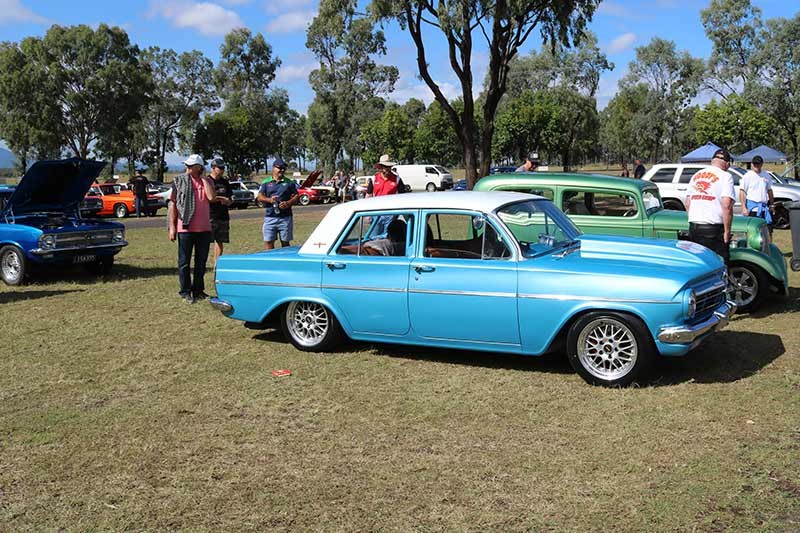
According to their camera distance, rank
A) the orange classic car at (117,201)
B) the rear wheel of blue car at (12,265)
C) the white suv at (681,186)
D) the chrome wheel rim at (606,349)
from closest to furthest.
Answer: the chrome wheel rim at (606,349), the rear wheel of blue car at (12,265), the white suv at (681,186), the orange classic car at (117,201)

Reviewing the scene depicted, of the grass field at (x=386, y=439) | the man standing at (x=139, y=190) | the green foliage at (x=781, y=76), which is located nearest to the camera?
the grass field at (x=386, y=439)

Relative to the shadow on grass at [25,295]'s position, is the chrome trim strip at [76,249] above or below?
above

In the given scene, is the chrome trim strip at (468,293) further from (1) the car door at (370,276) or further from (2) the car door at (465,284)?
(1) the car door at (370,276)

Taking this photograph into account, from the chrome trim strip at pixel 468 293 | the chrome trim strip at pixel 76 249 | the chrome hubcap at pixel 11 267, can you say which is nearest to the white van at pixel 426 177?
the chrome trim strip at pixel 76 249

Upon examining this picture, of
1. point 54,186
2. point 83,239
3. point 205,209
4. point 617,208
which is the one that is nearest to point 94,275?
point 83,239

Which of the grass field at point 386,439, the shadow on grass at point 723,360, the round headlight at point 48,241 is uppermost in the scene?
the round headlight at point 48,241

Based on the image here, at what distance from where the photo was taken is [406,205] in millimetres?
7078

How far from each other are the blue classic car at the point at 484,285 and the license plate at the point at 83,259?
216 inches

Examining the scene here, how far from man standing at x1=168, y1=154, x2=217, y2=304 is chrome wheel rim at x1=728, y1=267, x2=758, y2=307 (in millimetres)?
6594

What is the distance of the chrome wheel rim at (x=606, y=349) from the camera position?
19.7 ft

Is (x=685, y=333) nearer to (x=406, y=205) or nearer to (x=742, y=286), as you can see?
(x=406, y=205)

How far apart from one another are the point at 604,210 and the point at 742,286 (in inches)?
76.1

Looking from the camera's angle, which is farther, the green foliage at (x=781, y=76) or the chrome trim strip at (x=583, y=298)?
the green foliage at (x=781, y=76)

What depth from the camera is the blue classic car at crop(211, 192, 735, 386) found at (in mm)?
5949
